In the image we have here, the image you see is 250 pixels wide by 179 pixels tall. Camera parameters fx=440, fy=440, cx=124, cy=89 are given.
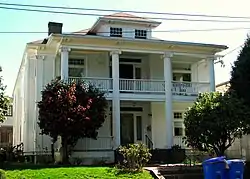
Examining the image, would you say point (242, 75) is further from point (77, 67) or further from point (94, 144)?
point (77, 67)

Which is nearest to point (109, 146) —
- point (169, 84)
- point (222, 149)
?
point (169, 84)

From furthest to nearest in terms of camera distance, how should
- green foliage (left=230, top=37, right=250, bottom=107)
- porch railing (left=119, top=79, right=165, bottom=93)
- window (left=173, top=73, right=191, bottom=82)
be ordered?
window (left=173, top=73, right=191, bottom=82) < porch railing (left=119, top=79, right=165, bottom=93) < green foliage (left=230, top=37, right=250, bottom=107)

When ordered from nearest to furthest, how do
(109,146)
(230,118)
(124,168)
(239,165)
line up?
(239,165), (124,168), (230,118), (109,146)

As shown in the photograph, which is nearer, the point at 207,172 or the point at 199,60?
the point at 207,172

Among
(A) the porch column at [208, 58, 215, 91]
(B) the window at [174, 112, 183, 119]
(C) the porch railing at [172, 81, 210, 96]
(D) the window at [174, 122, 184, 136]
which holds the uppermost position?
(A) the porch column at [208, 58, 215, 91]

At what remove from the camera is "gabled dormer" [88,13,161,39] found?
87.6 ft

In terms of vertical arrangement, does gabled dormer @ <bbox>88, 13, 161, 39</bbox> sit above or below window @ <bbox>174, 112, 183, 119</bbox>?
above

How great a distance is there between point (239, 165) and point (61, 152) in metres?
11.1

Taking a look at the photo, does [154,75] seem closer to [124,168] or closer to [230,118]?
[230,118]

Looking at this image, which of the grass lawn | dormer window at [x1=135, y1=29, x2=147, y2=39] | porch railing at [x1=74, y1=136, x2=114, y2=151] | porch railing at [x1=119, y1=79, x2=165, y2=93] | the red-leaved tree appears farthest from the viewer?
dormer window at [x1=135, y1=29, x2=147, y2=39]

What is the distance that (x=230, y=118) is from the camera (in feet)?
65.6

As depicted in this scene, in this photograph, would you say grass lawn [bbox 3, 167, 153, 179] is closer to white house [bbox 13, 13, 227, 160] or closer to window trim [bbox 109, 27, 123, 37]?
white house [bbox 13, 13, 227, 160]

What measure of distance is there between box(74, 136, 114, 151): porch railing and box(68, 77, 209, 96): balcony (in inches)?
112

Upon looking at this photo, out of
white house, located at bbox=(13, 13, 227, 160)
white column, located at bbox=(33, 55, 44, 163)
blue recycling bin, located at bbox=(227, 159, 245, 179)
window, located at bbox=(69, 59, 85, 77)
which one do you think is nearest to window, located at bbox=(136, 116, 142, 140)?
white house, located at bbox=(13, 13, 227, 160)
